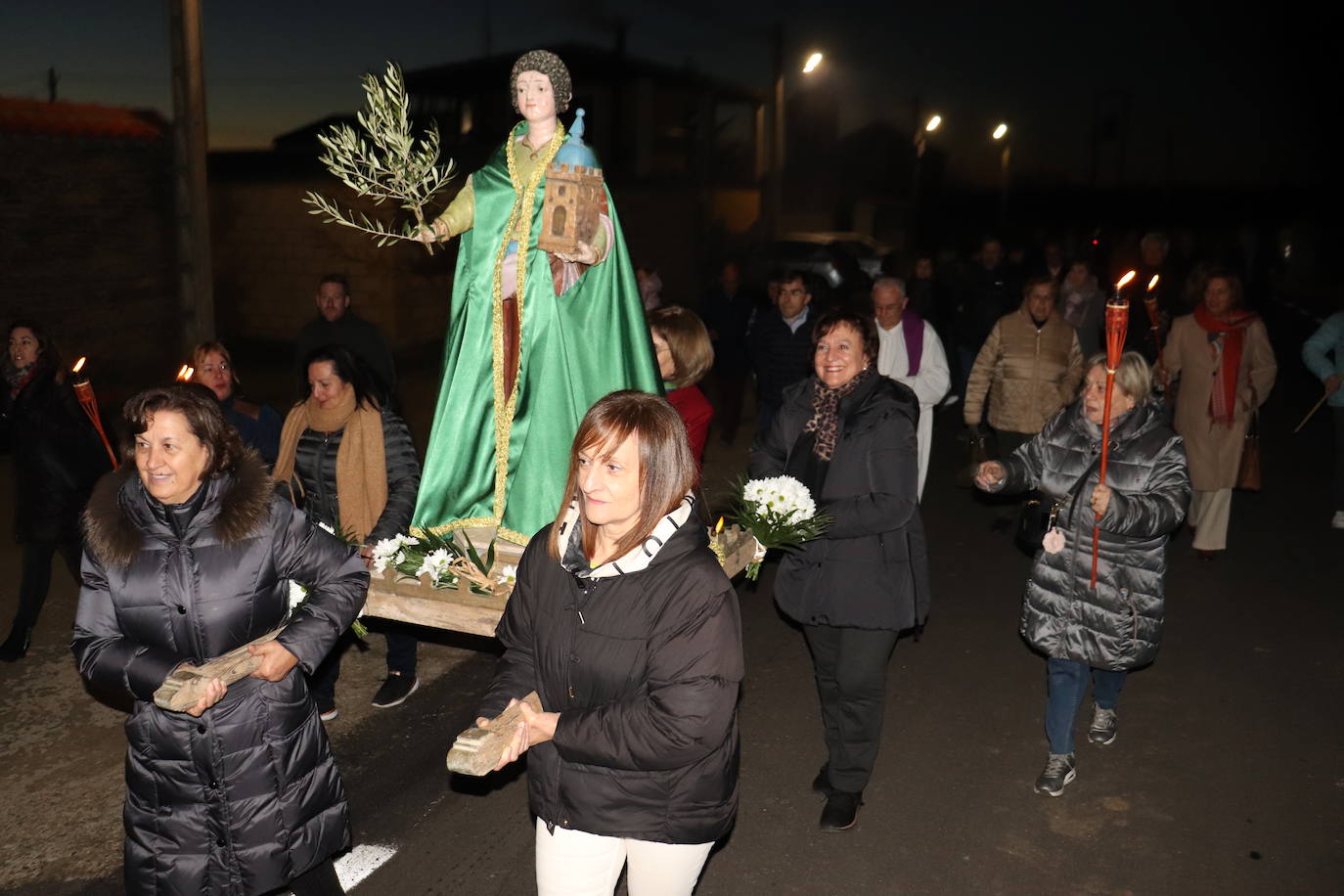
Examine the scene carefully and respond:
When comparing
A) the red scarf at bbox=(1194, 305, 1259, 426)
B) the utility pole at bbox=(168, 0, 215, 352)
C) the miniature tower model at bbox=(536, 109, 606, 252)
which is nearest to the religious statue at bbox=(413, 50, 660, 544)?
the miniature tower model at bbox=(536, 109, 606, 252)

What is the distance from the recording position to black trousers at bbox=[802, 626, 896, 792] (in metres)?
4.68

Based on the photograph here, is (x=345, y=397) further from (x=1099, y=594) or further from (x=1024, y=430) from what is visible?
(x=1024, y=430)

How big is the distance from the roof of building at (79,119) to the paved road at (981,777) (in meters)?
8.56

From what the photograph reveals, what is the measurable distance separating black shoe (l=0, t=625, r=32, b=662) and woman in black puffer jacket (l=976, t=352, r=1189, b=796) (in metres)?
5.20

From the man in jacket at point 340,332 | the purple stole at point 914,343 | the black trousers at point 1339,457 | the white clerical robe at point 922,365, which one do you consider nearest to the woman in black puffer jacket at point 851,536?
the white clerical robe at point 922,365

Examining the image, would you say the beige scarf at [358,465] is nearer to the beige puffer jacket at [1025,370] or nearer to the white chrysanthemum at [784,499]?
the white chrysanthemum at [784,499]

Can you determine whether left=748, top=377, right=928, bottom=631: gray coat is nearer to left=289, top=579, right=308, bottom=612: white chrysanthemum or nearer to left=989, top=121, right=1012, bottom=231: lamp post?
left=289, top=579, right=308, bottom=612: white chrysanthemum

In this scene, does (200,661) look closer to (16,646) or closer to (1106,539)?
(1106,539)

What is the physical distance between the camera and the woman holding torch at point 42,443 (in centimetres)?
630

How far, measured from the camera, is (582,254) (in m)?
4.64

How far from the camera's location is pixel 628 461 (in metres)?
2.96

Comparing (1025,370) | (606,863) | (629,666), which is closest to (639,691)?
(629,666)

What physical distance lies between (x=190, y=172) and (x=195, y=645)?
728 centimetres

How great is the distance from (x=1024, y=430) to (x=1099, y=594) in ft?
11.5
